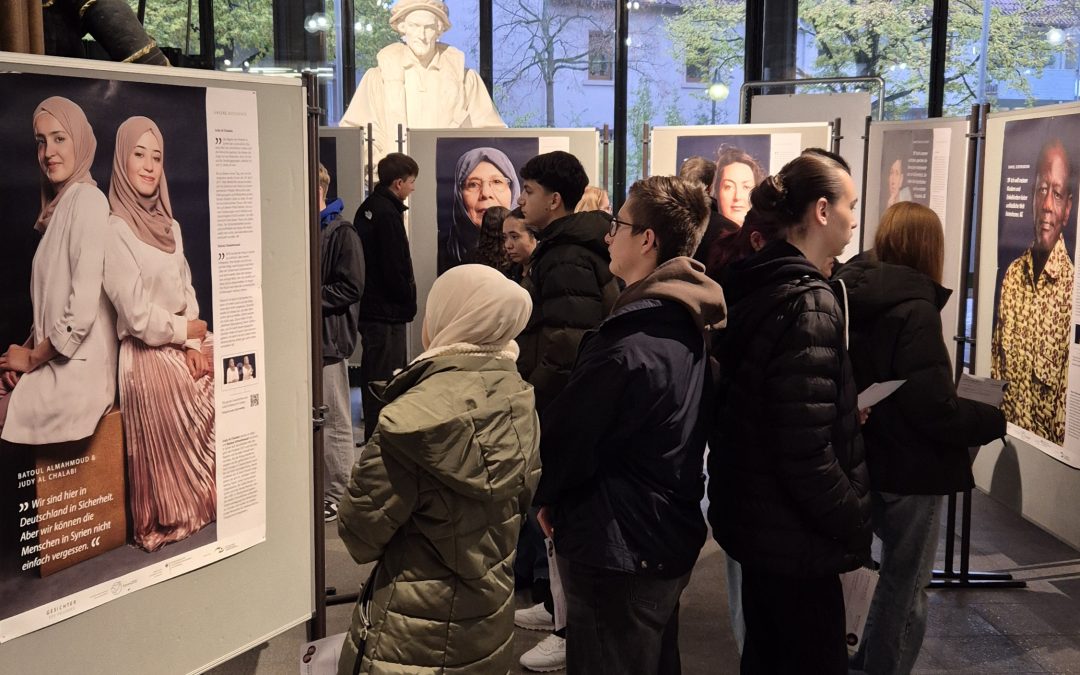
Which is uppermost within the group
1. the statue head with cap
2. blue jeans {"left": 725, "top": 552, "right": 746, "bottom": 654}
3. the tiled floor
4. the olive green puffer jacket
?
the statue head with cap

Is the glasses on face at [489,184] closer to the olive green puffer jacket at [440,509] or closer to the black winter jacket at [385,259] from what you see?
the black winter jacket at [385,259]

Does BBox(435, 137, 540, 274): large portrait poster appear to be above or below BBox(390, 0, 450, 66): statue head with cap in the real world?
below

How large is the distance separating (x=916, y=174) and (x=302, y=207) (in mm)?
3064

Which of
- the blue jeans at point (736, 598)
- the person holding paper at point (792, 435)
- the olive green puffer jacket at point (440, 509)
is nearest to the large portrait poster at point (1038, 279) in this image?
the blue jeans at point (736, 598)

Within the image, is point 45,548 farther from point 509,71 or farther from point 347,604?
point 509,71

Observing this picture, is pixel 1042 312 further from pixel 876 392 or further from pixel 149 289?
pixel 149 289

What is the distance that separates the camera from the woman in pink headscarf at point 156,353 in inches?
82.1

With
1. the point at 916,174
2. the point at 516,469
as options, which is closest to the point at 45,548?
the point at 516,469

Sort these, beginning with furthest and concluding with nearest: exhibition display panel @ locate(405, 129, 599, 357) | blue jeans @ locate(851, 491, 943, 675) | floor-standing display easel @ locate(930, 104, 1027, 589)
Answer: exhibition display panel @ locate(405, 129, 599, 357) < floor-standing display easel @ locate(930, 104, 1027, 589) < blue jeans @ locate(851, 491, 943, 675)

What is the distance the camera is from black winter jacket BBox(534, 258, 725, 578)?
2139 mm

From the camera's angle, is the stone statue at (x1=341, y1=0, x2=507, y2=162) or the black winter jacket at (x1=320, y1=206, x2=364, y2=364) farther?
the stone statue at (x1=341, y1=0, x2=507, y2=162)

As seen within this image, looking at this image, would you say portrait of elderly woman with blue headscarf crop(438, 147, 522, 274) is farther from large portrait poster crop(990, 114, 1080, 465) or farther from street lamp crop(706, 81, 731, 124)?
street lamp crop(706, 81, 731, 124)

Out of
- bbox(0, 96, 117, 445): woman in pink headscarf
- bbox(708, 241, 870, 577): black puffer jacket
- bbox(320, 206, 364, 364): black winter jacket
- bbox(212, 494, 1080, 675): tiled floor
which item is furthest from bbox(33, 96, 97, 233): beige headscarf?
bbox(320, 206, 364, 364): black winter jacket

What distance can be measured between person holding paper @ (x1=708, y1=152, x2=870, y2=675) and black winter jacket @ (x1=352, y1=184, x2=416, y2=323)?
10.2 ft
